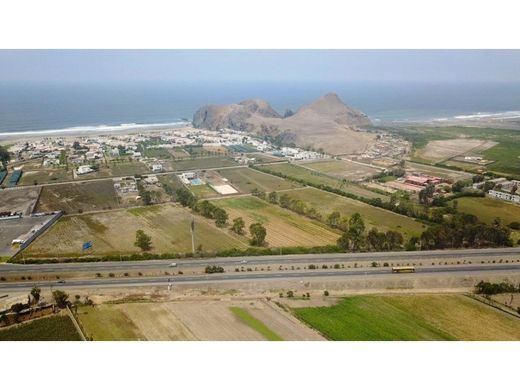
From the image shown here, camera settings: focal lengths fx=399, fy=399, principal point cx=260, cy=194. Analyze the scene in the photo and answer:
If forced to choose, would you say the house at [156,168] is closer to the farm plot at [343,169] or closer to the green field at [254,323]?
the farm plot at [343,169]

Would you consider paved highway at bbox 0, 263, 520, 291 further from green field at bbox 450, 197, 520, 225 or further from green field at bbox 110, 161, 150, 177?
green field at bbox 110, 161, 150, 177

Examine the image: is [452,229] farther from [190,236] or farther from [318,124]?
[318,124]

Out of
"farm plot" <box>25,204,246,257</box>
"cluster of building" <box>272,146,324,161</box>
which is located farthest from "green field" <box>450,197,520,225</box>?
"cluster of building" <box>272,146,324,161</box>

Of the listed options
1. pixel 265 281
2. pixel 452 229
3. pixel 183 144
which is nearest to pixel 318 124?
pixel 183 144

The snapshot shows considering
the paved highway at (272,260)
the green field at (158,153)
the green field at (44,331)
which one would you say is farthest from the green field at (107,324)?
the green field at (158,153)

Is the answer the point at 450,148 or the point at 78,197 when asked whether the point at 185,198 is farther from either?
the point at 450,148

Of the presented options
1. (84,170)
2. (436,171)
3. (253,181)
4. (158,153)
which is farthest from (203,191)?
(436,171)

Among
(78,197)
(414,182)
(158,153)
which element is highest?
(158,153)
